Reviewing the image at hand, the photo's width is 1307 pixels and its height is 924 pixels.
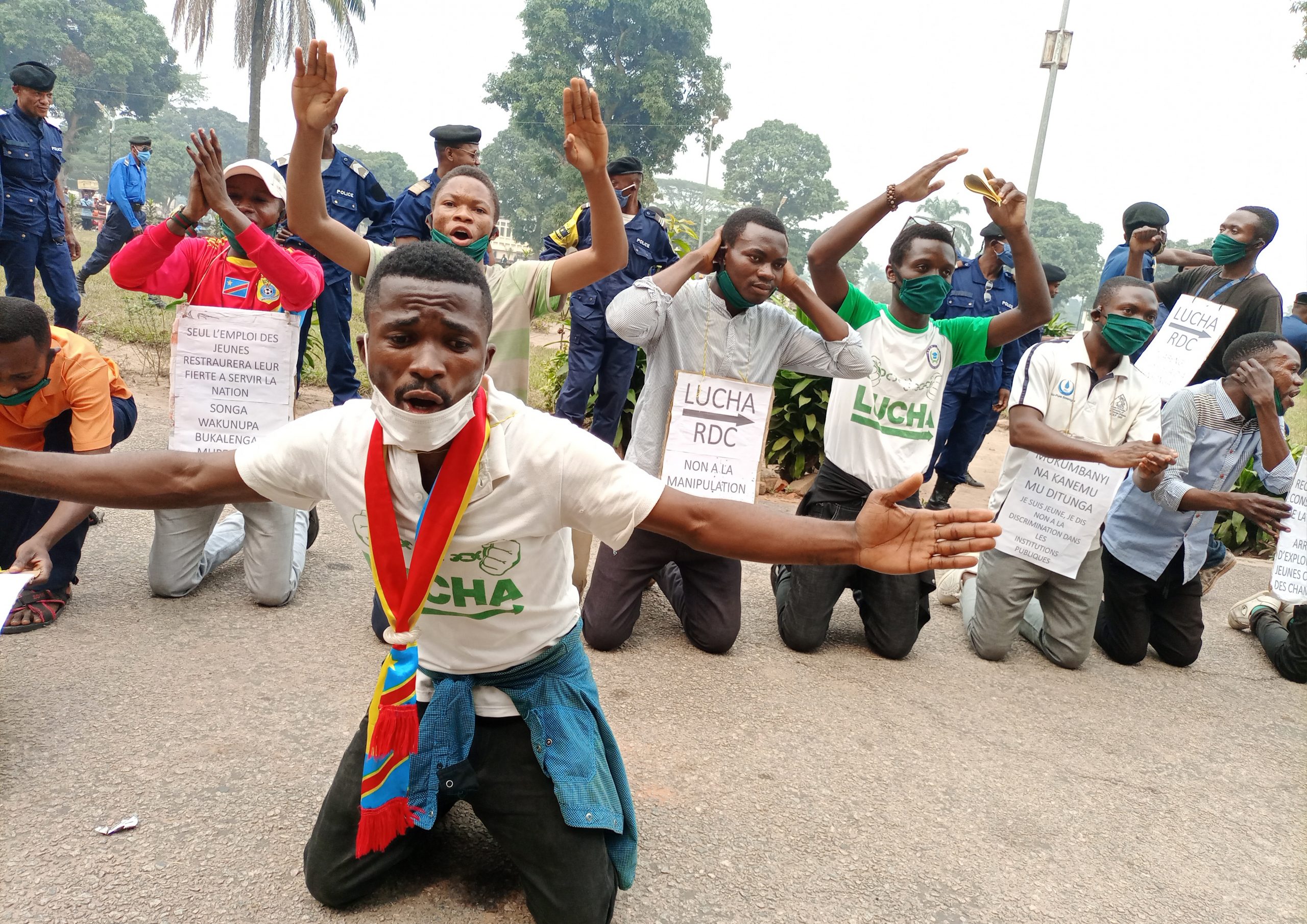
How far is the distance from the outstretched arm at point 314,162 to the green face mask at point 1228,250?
5.23 metres

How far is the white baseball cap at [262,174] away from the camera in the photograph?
153 inches

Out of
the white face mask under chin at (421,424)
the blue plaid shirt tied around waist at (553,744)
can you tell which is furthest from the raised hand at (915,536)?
the white face mask under chin at (421,424)

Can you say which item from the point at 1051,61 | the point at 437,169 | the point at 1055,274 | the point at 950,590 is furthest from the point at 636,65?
the point at 950,590

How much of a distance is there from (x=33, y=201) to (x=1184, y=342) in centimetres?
865

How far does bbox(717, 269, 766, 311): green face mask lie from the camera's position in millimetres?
4031

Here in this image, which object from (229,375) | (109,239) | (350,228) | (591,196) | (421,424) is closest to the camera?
(421,424)

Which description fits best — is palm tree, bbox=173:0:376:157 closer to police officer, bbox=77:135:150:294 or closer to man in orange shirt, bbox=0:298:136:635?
police officer, bbox=77:135:150:294

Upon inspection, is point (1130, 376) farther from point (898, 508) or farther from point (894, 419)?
point (898, 508)

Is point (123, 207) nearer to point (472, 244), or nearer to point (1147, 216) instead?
point (472, 244)

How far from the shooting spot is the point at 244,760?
Result: 2902 millimetres

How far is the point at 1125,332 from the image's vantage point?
4305mm

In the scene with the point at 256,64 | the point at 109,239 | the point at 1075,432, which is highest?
the point at 256,64

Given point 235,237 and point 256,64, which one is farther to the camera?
point 256,64

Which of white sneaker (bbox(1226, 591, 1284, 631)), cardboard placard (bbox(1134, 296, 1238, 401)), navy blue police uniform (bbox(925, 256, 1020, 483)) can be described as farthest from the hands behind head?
white sneaker (bbox(1226, 591, 1284, 631))
